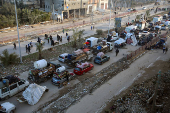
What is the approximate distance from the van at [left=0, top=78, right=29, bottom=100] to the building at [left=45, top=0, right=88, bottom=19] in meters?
35.4

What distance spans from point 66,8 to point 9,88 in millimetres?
39580

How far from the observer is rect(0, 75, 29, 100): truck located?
39.5 ft

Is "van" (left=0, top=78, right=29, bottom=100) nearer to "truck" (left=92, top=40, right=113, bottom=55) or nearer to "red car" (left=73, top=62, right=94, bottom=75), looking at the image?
"red car" (left=73, top=62, right=94, bottom=75)

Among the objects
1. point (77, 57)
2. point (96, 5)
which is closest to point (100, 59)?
point (77, 57)

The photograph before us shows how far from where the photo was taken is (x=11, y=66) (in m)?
17.7

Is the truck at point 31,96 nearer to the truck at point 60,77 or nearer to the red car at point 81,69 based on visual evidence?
the truck at point 60,77

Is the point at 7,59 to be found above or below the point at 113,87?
above

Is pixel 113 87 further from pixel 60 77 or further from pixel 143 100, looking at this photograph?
pixel 60 77

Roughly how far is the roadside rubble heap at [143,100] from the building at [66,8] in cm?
3743

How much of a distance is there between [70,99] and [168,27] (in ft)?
115

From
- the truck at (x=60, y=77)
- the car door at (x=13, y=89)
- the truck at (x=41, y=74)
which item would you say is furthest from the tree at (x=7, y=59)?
the truck at (x=60, y=77)

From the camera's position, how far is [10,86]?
12.4m

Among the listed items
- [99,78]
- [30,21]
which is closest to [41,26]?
[30,21]

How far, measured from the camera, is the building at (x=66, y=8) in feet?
157
